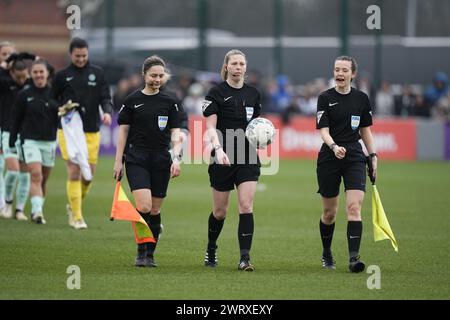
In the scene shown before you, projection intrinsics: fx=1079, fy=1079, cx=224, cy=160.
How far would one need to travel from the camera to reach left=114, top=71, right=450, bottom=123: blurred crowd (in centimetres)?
3231

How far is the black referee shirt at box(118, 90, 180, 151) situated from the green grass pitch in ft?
4.48

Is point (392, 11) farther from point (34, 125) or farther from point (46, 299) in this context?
point (46, 299)

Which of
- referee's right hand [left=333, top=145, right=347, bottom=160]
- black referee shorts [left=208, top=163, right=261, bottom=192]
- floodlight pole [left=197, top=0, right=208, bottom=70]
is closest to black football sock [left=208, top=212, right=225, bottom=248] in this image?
black referee shorts [left=208, top=163, right=261, bottom=192]

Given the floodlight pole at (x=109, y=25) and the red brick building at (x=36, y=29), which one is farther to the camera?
the red brick building at (x=36, y=29)

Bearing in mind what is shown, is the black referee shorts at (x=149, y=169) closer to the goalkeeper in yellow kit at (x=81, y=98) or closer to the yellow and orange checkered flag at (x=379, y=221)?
the yellow and orange checkered flag at (x=379, y=221)

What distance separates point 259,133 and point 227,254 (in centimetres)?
223

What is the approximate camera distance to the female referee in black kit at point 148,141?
11.5 m

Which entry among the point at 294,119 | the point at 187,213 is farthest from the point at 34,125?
the point at 294,119

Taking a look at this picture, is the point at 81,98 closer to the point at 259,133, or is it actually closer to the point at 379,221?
the point at 259,133

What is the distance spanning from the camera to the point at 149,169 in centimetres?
1162

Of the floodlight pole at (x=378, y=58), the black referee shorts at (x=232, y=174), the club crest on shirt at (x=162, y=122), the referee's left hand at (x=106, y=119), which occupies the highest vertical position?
the floodlight pole at (x=378, y=58)

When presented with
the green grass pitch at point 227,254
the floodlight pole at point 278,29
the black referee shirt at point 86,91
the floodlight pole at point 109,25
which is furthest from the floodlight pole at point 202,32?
the black referee shirt at point 86,91

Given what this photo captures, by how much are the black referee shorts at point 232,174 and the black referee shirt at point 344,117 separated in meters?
0.85

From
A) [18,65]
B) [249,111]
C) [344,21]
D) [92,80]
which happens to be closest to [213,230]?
[249,111]
